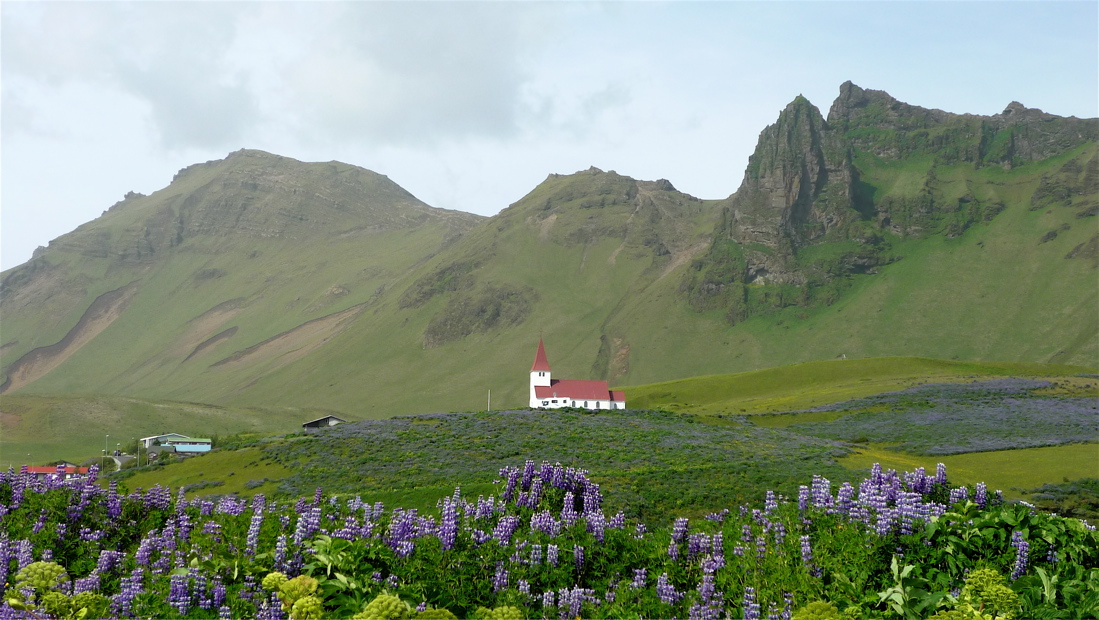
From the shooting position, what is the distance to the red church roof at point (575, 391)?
4333 inches

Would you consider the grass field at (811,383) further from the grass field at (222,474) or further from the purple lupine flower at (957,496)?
the purple lupine flower at (957,496)

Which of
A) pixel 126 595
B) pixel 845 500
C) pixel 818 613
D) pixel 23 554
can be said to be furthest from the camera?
pixel 845 500

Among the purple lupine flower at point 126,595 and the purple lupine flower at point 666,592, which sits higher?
the purple lupine flower at point 126,595

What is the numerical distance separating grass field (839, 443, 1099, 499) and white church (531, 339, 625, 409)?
48.3 m

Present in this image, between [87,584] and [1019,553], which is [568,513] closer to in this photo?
[1019,553]

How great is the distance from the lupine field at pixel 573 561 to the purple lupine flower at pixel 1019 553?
→ 0.03 m

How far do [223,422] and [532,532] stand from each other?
196m

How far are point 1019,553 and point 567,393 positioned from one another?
99.3 metres

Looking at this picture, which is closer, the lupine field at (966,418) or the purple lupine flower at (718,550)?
the purple lupine flower at (718,550)

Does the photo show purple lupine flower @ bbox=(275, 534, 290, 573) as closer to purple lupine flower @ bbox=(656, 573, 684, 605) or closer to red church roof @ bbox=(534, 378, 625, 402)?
purple lupine flower @ bbox=(656, 573, 684, 605)

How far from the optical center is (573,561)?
40.7 ft

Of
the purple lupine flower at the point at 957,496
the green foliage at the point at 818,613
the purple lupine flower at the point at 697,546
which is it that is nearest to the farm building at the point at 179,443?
the purple lupine flower at the point at 697,546

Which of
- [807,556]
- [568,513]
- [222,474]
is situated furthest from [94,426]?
[807,556]

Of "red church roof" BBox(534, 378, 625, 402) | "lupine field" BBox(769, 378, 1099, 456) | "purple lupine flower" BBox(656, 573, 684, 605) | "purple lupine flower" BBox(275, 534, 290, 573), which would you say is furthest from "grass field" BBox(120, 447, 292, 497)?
"red church roof" BBox(534, 378, 625, 402)
